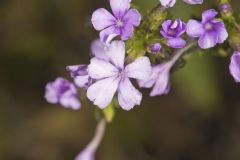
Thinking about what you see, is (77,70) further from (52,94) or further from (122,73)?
(52,94)

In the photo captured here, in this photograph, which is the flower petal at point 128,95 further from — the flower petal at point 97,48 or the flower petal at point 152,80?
the flower petal at point 97,48

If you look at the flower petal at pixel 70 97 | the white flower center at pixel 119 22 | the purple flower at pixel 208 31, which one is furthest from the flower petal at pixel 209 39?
the flower petal at pixel 70 97

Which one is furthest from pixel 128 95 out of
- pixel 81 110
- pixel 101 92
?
pixel 81 110

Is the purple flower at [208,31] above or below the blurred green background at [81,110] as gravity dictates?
above

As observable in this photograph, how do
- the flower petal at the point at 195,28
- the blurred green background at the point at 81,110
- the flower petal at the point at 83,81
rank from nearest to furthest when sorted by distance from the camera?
the flower petal at the point at 195,28 < the flower petal at the point at 83,81 < the blurred green background at the point at 81,110

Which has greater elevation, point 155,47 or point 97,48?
point 155,47

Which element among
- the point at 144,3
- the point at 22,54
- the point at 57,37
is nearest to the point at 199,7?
the point at 144,3

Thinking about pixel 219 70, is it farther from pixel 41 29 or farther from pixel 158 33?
pixel 158 33

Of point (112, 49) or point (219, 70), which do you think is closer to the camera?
point (112, 49)
